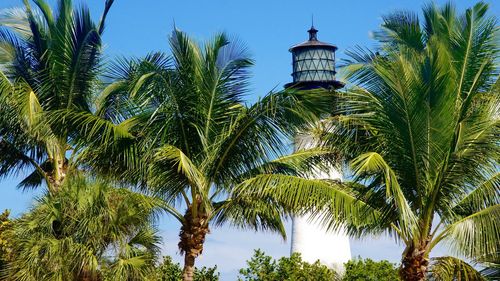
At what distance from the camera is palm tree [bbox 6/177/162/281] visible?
63.5ft

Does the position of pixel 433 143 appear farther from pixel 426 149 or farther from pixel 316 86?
Result: pixel 316 86

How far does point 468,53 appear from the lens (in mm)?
17203

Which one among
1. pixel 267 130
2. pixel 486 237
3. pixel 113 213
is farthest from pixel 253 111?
pixel 486 237

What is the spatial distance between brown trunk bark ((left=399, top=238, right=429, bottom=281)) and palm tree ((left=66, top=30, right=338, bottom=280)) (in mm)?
3456

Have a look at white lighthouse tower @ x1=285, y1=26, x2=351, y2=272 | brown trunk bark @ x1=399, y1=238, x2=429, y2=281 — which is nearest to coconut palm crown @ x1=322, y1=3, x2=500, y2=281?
brown trunk bark @ x1=399, y1=238, x2=429, y2=281

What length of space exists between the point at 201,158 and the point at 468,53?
5400 mm

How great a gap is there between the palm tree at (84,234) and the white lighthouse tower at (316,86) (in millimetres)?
16977

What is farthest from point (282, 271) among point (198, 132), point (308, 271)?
point (198, 132)

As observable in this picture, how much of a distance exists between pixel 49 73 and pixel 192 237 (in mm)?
5264

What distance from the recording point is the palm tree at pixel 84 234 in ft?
63.5

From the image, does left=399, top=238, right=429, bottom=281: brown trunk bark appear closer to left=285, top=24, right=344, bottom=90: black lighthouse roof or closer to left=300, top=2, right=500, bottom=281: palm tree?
left=300, top=2, right=500, bottom=281: palm tree

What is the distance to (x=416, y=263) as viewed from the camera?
16.3 meters

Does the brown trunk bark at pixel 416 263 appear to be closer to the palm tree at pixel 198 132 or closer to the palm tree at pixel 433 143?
the palm tree at pixel 433 143

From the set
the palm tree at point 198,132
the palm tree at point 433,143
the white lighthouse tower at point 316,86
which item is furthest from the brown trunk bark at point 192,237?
the white lighthouse tower at point 316,86
